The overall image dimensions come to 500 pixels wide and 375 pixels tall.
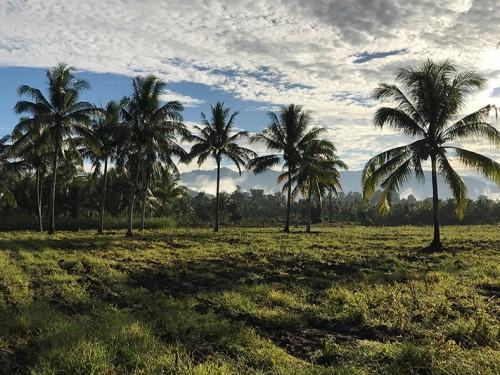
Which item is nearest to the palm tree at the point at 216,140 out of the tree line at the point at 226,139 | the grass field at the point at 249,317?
the tree line at the point at 226,139

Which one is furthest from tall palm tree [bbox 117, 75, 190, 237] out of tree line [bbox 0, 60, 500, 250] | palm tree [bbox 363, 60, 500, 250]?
palm tree [bbox 363, 60, 500, 250]

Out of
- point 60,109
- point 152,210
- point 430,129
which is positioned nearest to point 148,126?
point 60,109

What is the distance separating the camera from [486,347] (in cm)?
595

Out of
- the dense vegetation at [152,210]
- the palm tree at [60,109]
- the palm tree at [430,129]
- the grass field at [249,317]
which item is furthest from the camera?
the dense vegetation at [152,210]

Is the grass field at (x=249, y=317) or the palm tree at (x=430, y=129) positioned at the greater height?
the palm tree at (x=430, y=129)

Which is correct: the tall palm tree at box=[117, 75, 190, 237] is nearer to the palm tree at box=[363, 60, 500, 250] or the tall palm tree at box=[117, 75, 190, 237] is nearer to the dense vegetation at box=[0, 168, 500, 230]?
the dense vegetation at box=[0, 168, 500, 230]

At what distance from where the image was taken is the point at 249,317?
802 cm

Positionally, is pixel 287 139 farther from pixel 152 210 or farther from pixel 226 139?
pixel 152 210

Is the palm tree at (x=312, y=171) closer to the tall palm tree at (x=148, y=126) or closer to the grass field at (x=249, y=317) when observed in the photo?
the tall palm tree at (x=148, y=126)

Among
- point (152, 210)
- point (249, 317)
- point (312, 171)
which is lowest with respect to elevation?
point (249, 317)

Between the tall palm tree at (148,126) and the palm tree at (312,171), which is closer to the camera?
the tall palm tree at (148,126)

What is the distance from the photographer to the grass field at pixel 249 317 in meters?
5.45

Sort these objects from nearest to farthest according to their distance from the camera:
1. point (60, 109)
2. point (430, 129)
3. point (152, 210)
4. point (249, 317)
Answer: point (249, 317) < point (430, 129) < point (60, 109) < point (152, 210)

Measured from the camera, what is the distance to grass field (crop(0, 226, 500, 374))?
17.9 feet
